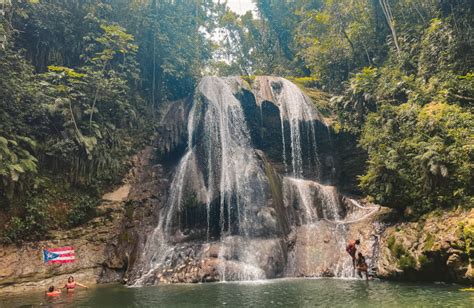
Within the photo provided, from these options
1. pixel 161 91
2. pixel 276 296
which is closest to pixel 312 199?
pixel 276 296

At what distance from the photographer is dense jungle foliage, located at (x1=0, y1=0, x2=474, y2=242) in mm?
14688

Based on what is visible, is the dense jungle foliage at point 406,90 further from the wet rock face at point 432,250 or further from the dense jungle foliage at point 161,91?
the wet rock face at point 432,250

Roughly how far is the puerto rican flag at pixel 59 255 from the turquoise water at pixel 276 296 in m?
2.34

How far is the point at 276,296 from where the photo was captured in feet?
34.1

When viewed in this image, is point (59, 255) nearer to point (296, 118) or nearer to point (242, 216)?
point (242, 216)

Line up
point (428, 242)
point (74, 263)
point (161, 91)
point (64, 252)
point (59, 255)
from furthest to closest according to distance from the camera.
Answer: point (161, 91) < point (74, 263) < point (64, 252) < point (59, 255) < point (428, 242)

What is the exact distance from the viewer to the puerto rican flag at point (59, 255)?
15547 millimetres

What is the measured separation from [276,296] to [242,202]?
28.6 ft

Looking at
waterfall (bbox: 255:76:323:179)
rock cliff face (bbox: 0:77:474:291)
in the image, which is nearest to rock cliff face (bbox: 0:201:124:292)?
rock cliff face (bbox: 0:77:474:291)

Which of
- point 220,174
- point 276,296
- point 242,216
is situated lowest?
point 276,296

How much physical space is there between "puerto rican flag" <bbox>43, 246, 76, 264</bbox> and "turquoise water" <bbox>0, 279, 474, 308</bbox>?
7.67ft

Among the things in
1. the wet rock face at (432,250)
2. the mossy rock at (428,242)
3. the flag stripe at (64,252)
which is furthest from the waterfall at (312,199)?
the flag stripe at (64,252)

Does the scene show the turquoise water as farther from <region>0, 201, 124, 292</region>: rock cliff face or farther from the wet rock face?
<region>0, 201, 124, 292</region>: rock cliff face

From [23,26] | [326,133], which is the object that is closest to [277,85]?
[326,133]
